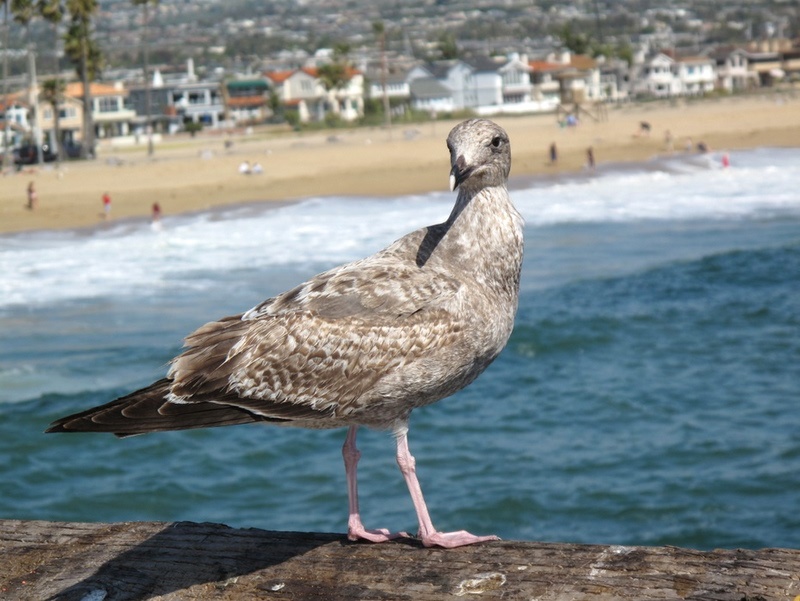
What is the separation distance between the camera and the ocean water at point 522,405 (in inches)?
451

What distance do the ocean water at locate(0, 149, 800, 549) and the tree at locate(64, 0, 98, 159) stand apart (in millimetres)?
40523

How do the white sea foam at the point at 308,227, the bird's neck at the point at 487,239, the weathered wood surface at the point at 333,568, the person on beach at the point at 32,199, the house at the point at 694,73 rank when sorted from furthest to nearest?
1. the house at the point at 694,73
2. the person on beach at the point at 32,199
3. the white sea foam at the point at 308,227
4. the bird's neck at the point at 487,239
5. the weathered wood surface at the point at 333,568

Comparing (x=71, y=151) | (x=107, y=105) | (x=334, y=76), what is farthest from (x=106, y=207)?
(x=334, y=76)

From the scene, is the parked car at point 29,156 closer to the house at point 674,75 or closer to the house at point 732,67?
the house at point 674,75

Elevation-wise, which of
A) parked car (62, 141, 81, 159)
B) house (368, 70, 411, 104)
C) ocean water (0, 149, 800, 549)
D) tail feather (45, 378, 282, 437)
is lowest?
ocean water (0, 149, 800, 549)

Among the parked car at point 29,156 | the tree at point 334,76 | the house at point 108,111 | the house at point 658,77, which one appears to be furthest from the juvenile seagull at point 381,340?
the house at point 658,77

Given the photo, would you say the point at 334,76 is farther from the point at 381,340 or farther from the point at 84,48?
the point at 381,340

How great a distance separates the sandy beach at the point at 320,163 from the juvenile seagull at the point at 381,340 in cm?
3444

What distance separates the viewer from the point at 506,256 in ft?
15.0

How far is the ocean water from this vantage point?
11.4 m

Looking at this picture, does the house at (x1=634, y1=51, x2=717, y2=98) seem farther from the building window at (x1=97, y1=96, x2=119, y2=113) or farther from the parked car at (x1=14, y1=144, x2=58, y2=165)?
the parked car at (x1=14, y1=144, x2=58, y2=165)

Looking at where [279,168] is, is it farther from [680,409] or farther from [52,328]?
[680,409]

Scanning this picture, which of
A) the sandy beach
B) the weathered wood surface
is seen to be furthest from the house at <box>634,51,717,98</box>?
the weathered wood surface

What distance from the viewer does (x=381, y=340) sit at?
444 cm
